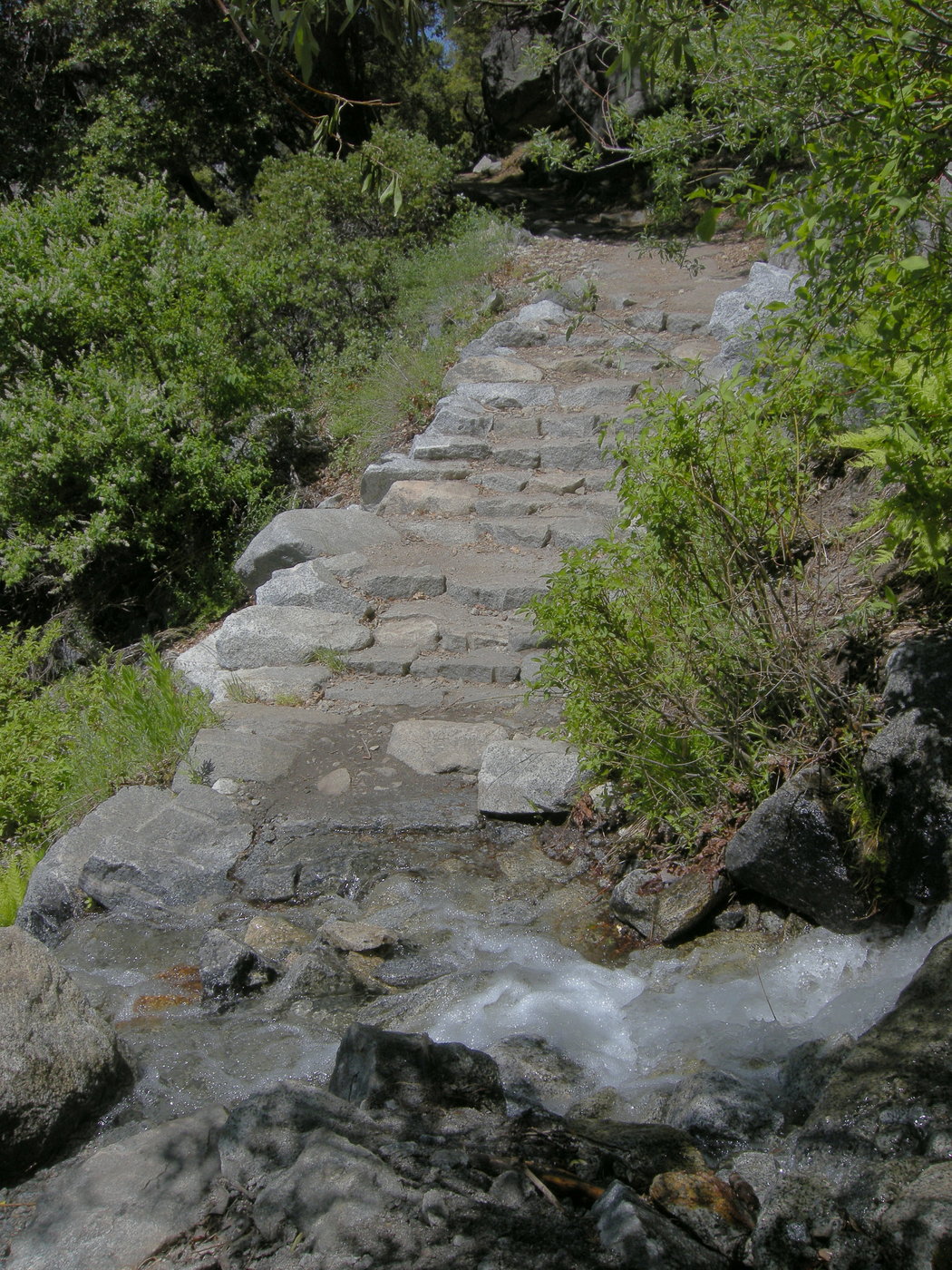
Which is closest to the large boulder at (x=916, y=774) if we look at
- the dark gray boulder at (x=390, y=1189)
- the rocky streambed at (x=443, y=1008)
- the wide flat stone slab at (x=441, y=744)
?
the rocky streambed at (x=443, y=1008)

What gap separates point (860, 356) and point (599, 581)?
1358mm

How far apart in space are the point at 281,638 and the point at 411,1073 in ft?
13.9

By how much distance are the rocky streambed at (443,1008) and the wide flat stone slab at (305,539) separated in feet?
3.08

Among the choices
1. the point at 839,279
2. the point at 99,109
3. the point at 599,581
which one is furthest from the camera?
the point at 99,109

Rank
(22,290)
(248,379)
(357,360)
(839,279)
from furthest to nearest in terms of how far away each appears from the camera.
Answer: (357,360) → (248,379) → (22,290) → (839,279)

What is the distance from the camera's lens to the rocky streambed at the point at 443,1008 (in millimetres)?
2441

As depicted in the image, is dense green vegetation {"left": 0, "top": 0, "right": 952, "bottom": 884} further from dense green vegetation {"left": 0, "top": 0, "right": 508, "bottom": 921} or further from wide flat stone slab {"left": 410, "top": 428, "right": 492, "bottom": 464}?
wide flat stone slab {"left": 410, "top": 428, "right": 492, "bottom": 464}

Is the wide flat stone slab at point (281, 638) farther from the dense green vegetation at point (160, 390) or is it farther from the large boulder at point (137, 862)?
the large boulder at point (137, 862)

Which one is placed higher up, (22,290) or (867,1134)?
(22,290)

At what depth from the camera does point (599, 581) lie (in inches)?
165

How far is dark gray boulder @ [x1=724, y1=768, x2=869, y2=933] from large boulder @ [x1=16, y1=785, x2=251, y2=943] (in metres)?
2.55

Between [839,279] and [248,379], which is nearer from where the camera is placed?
[839,279]

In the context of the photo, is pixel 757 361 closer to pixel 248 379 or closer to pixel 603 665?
pixel 603 665

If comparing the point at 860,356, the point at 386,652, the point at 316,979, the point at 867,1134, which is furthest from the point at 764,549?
the point at 386,652
